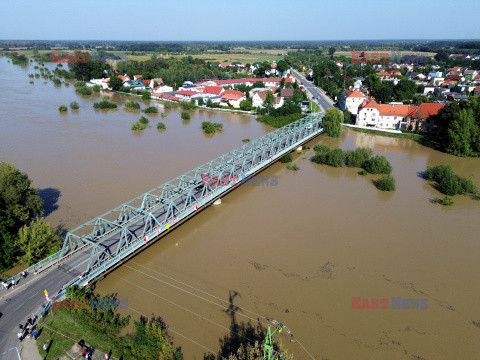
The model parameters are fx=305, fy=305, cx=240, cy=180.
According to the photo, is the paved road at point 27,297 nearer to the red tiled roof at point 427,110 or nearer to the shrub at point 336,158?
the shrub at point 336,158

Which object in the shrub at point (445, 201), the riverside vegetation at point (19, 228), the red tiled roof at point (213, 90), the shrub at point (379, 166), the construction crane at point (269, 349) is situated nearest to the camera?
the construction crane at point (269, 349)

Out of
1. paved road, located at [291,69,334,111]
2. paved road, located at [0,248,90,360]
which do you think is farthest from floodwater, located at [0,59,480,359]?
paved road, located at [291,69,334,111]

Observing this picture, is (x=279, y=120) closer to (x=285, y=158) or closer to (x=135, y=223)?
(x=285, y=158)

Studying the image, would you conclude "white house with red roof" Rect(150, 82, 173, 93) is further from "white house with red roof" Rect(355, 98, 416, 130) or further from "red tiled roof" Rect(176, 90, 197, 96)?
"white house with red roof" Rect(355, 98, 416, 130)

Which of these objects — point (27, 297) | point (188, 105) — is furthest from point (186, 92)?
point (27, 297)

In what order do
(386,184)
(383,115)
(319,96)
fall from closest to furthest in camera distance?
(386,184)
(383,115)
(319,96)

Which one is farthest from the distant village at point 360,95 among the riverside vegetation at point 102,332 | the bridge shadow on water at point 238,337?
the riverside vegetation at point 102,332
